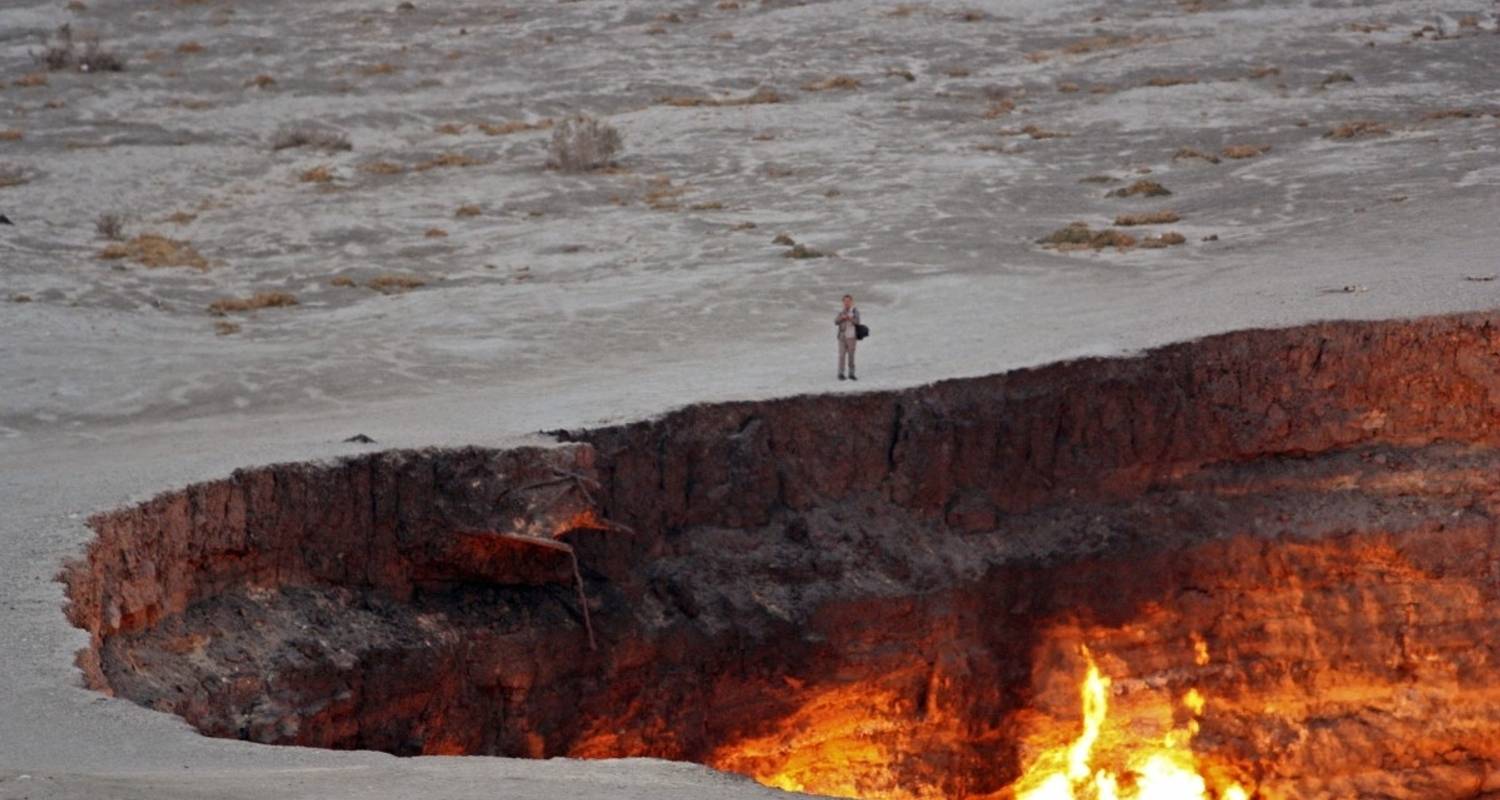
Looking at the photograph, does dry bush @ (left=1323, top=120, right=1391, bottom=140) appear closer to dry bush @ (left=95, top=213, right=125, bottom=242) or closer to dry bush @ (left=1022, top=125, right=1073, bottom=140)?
dry bush @ (left=1022, top=125, right=1073, bottom=140)

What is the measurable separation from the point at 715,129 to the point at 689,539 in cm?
1711

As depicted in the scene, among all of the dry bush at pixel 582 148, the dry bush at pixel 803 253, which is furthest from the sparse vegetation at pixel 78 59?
the dry bush at pixel 803 253

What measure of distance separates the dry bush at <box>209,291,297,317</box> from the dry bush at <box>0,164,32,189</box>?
23.0 feet

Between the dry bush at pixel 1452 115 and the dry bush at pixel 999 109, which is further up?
the dry bush at pixel 999 109

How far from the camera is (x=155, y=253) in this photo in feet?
80.6

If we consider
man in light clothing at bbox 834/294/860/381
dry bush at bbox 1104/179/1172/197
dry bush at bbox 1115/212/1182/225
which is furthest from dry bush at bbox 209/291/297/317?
dry bush at bbox 1104/179/1172/197

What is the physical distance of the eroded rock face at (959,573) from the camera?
14188 millimetres

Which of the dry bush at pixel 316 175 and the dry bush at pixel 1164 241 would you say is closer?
the dry bush at pixel 1164 241

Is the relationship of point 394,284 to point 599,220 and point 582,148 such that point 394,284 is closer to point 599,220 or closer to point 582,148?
point 599,220

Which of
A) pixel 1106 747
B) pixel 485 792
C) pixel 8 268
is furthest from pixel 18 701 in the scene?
Result: pixel 8 268

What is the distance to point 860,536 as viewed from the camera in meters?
16.2

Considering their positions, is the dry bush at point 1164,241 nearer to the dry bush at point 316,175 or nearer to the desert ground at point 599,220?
the desert ground at point 599,220

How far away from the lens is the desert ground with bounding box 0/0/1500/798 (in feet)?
48.9

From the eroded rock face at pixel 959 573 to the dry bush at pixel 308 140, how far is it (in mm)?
17236
